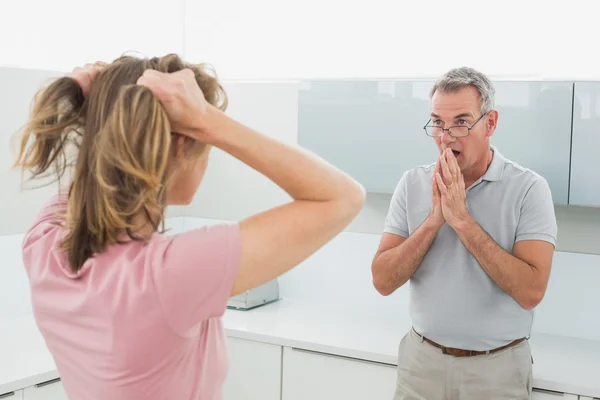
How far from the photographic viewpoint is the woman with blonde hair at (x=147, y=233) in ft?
3.37

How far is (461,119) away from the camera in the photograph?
2.43 m

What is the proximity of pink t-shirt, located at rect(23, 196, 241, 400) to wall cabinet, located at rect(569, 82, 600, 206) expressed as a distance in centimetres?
196

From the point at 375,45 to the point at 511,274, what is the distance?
1.55 metres

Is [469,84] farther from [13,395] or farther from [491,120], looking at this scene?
[13,395]

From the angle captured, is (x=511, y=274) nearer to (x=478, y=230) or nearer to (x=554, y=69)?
(x=478, y=230)

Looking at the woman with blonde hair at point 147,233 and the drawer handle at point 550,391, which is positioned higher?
the woman with blonde hair at point 147,233

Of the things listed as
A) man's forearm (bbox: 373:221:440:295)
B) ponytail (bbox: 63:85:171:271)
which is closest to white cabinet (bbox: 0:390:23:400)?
man's forearm (bbox: 373:221:440:295)

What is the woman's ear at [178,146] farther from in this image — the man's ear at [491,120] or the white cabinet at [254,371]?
the white cabinet at [254,371]

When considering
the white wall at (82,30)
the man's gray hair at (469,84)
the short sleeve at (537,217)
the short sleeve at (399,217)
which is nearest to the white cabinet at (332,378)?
the short sleeve at (399,217)

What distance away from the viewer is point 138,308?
1033 millimetres

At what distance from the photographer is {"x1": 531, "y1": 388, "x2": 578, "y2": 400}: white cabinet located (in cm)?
254

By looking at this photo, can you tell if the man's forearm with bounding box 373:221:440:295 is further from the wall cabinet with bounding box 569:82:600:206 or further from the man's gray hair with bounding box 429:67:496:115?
the wall cabinet with bounding box 569:82:600:206

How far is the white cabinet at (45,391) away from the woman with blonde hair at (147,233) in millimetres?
1518

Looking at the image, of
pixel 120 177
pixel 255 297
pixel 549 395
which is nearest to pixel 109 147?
pixel 120 177
